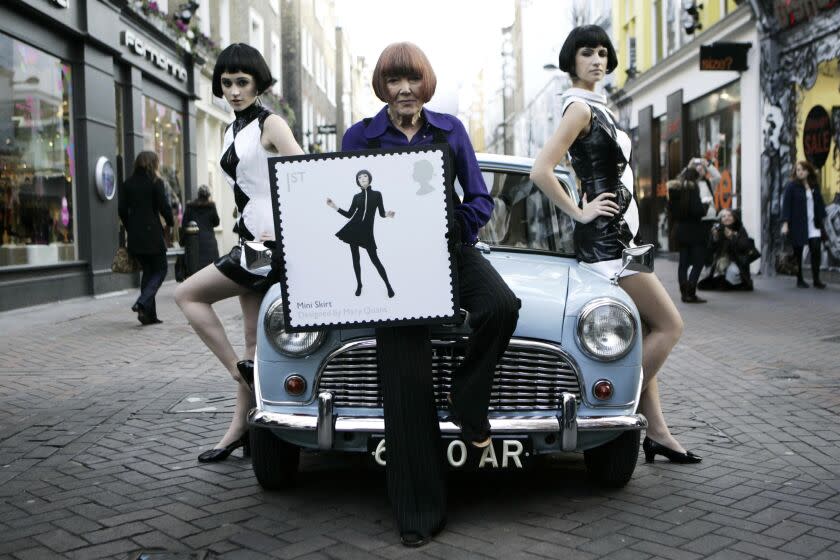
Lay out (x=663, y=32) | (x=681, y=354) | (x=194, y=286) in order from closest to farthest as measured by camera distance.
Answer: (x=194, y=286)
(x=681, y=354)
(x=663, y=32)

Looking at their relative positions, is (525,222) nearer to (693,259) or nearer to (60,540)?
(60,540)

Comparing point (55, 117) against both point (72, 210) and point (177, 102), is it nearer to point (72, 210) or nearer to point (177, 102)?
point (72, 210)

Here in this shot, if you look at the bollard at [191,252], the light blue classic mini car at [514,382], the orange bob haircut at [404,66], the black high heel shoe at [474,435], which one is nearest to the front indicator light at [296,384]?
the light blue classic mini car at [514,382]

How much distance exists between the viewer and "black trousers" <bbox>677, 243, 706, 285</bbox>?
12.2 m

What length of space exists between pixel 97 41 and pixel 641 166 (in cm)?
1709

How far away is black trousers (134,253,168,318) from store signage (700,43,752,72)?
38.4ft

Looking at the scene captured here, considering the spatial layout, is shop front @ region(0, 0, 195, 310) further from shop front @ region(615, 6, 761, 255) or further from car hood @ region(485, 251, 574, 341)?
car hood @ region(485, 251, 574, 341)

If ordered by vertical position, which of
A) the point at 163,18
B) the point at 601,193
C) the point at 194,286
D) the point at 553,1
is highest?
the point at 553,1

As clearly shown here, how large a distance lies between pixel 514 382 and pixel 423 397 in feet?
1.32

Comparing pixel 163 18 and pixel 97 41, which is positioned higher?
pixel 163 18

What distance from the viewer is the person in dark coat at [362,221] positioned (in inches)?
131

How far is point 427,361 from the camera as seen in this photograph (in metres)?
3.43

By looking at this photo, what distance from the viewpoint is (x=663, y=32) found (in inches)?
991

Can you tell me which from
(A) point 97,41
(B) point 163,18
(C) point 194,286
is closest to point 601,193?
(C) point 194,286
